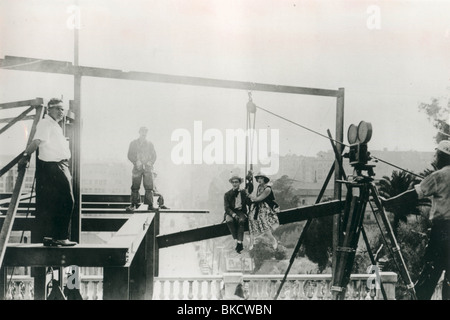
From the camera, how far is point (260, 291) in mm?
8461

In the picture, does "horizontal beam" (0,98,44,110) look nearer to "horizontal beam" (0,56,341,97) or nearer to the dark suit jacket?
"horizontal beam" (0,56,341,97)

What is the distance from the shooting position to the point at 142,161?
570 centimetres

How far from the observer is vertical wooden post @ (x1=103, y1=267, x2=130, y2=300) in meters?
3.45

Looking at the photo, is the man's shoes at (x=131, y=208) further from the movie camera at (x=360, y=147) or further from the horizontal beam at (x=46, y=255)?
the movie camera at (x=360, y=147)

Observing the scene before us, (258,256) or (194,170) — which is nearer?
(194,170)

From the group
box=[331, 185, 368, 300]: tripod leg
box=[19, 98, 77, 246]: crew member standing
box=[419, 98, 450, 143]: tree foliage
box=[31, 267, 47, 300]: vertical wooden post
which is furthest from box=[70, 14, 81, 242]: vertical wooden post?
box=[419, 98, 450, 143]: tree foliage

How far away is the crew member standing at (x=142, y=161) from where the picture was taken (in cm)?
564

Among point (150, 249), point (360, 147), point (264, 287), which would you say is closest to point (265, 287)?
point (264, 287)

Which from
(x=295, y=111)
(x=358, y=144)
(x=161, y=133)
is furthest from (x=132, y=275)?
(x=295, y=111)

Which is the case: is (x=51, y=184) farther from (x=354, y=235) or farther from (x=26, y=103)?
(x=354, y=235)

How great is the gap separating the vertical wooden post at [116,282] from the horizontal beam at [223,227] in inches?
64.2

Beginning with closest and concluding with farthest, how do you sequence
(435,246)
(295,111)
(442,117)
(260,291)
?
(435,246) < (295,111) < (260,291) < (442,117)

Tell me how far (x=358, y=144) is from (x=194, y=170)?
218cm
